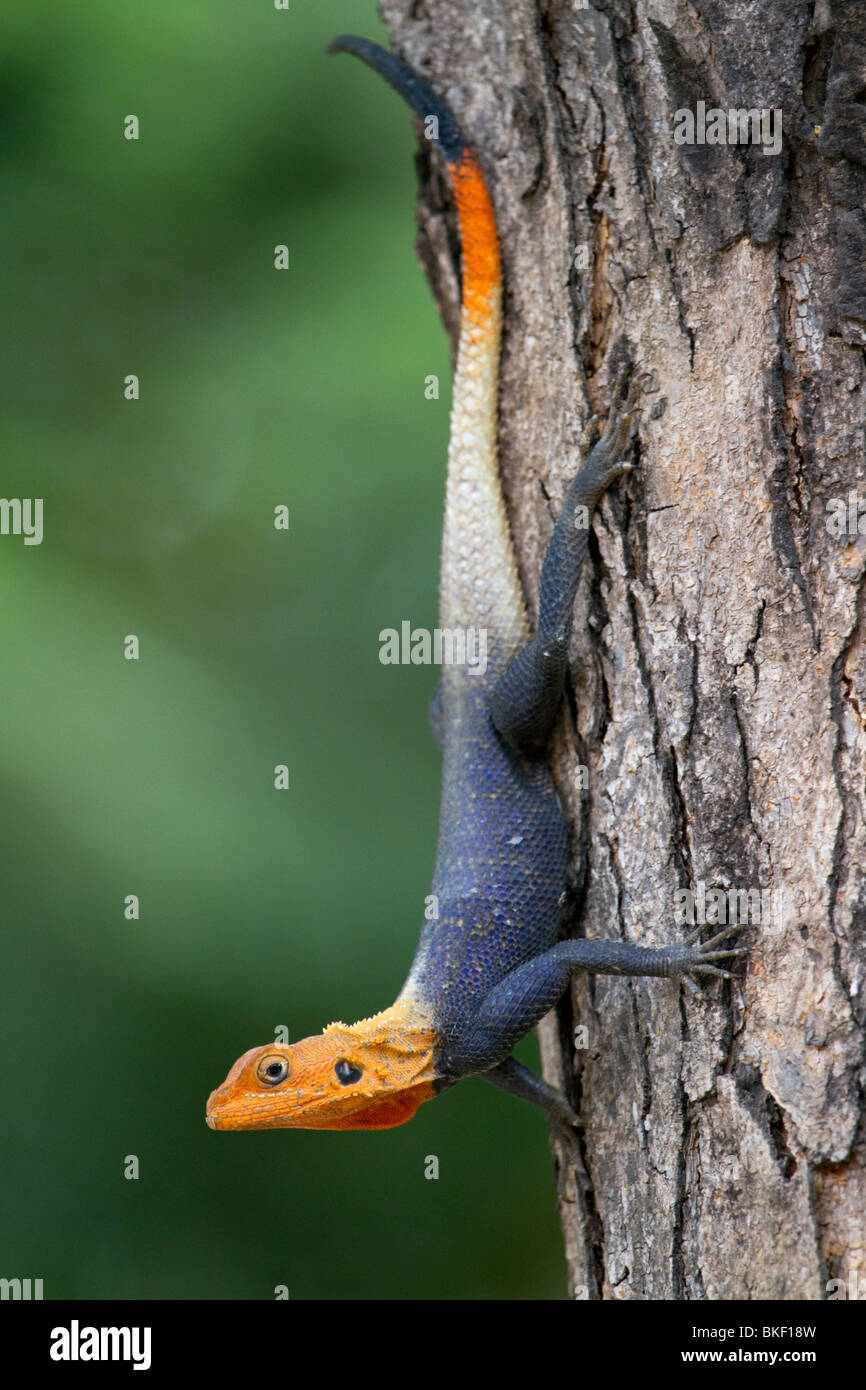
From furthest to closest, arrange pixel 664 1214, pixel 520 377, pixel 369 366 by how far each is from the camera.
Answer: pixel 369 366
pixel 520 377
pixel 664 1214

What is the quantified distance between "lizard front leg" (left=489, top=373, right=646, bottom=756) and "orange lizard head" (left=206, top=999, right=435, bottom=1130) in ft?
2.95

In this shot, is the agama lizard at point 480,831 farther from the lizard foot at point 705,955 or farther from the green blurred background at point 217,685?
the green blurred background at point 217,685

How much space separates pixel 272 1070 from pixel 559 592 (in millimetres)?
1531

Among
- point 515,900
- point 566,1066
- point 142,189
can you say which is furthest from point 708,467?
point 142,189

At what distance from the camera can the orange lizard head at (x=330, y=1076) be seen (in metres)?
2.94

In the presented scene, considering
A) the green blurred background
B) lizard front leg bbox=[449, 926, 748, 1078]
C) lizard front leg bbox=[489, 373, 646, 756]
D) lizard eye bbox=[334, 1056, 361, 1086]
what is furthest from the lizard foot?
the green blurred background

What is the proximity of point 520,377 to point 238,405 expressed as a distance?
2.16 m

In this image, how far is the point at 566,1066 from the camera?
3.00m

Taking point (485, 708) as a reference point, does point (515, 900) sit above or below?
below

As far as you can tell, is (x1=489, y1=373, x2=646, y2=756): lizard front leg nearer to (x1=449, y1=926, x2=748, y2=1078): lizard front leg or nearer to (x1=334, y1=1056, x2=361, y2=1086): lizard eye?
(x1=449, y1=926, x2=748, y2=1078): lizard front leg

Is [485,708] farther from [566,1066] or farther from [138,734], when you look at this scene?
[138,734]

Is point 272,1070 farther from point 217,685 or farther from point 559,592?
point 217,685

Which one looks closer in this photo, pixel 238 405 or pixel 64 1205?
pixel 64 1205

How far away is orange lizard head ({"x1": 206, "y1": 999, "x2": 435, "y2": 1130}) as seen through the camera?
2938 mm
